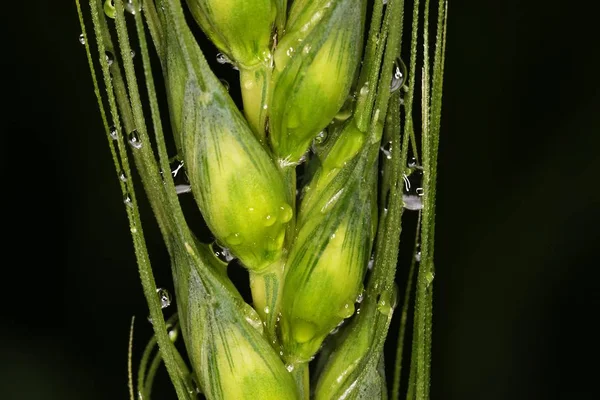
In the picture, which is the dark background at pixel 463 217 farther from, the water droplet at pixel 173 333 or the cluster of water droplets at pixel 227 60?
the cluster of water droplets at pixel 227 60

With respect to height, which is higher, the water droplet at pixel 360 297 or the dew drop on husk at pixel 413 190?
the dew drop on husk at pixel 413 190

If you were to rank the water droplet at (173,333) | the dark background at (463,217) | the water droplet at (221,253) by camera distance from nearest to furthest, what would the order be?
the water droplet at (221,253) → the water droplet at (173,333) → the dark background at (463,217)

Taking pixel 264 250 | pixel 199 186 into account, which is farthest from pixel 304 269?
pixel 199 186

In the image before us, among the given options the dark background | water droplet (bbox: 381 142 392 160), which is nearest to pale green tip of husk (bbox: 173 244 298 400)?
water droplet (bbox: 381 142 392 160)

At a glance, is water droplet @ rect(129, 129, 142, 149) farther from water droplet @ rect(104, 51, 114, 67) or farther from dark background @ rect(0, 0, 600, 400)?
dark background @ rect(0, 0, 600, 400)

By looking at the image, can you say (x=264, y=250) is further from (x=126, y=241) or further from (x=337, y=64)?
(x=126, y=241)

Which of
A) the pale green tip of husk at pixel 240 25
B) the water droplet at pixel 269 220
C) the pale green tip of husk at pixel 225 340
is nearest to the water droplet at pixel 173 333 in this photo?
the pale green tip of husk at pixel 225 340

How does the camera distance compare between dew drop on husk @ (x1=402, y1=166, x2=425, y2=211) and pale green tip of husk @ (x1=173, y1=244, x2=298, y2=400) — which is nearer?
pale green tip of husk @ (x1=173, y1=244, x2=298, y2=400)

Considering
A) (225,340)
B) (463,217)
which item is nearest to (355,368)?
(225,340)

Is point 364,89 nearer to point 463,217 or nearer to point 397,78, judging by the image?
point 397,78
